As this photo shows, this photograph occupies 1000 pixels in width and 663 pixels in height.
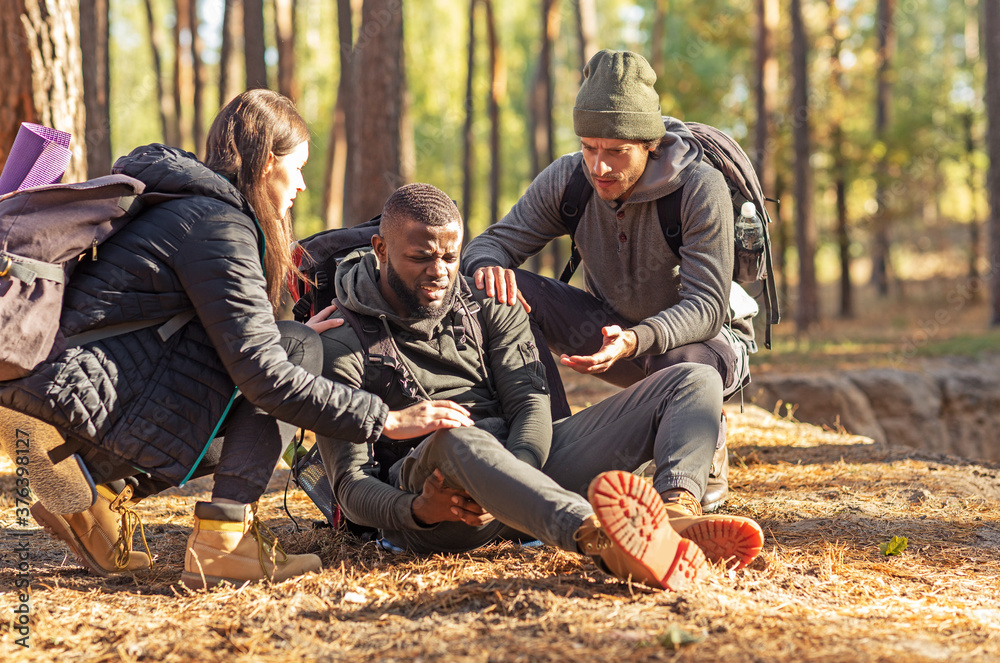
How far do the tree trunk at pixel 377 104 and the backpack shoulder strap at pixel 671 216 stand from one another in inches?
191

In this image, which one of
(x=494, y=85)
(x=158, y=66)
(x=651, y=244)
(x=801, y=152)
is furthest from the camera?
(x=158, y=66)

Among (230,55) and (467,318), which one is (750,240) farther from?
(230,55)

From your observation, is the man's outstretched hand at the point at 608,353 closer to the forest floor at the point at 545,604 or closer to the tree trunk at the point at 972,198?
the forest floor at the point at 545,604

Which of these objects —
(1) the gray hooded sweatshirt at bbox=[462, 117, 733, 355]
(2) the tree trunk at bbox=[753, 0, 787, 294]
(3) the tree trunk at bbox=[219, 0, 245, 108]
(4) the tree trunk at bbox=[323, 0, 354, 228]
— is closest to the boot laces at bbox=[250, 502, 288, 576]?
(1) the gray hooded sweatshirt at bbox=[462, 117, 733, 355]

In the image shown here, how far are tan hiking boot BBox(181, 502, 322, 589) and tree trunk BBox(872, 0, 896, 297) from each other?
16.3 m

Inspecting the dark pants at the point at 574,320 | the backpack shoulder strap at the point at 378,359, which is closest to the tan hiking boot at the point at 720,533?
the backpack shoulder strap at the point at 378,359

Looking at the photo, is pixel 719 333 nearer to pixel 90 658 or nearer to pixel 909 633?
pixel 909 633

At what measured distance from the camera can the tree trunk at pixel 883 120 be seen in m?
17.6

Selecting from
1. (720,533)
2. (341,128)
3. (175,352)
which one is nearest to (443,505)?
(720,533)

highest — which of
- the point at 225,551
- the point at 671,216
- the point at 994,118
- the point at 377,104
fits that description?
the point at 994,118

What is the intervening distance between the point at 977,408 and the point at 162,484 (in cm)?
910

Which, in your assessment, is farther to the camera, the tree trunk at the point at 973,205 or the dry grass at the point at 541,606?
the tree trunk at the point at 973,205

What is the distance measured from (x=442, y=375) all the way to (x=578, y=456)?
0.58 m

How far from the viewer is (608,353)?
11.1 feet
